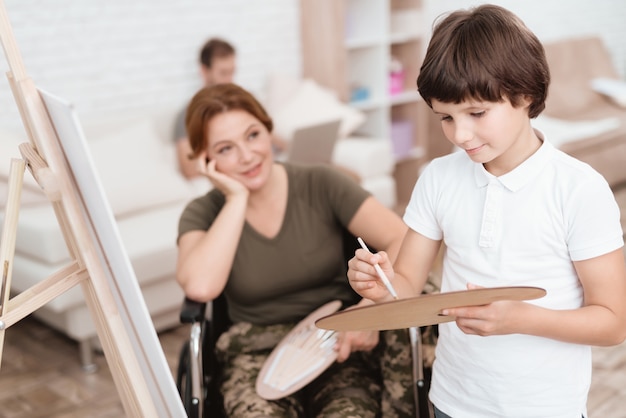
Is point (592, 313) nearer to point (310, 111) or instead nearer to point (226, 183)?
point (226, 183)

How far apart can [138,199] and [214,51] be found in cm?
98

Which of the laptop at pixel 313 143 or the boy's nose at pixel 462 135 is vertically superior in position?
the boy's nose at pixel 462 135

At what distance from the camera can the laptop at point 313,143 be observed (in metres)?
3.08

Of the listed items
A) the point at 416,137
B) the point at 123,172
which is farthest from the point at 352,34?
the point at 123,172

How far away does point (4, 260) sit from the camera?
115 cm

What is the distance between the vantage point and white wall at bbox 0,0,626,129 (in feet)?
11.7

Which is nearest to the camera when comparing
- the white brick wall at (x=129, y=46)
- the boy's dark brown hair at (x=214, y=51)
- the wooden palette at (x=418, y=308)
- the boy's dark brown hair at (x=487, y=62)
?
the wooden palette at (x=418, y=308)

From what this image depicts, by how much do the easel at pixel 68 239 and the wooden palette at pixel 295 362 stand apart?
0.37 metres

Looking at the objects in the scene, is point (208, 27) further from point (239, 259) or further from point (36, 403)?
point (239, 259)

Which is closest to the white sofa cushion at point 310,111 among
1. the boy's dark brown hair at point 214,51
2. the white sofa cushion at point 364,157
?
the white sofa cushion at point 364,157

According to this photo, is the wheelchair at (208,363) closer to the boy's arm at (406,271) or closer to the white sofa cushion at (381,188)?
the boy's arm at (406,271)

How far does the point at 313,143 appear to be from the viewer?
10.5 feet

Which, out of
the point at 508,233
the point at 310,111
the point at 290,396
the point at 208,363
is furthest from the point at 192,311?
the point at 310,111

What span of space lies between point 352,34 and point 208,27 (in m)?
1.09
